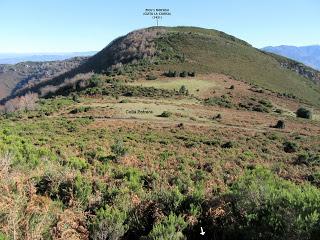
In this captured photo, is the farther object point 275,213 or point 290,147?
point 290,147

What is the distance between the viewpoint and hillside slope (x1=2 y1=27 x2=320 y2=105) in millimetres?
101188

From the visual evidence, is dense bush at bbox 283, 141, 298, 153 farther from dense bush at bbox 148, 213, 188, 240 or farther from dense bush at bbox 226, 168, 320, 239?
dense bush at bbox 148, 213, 188, 240

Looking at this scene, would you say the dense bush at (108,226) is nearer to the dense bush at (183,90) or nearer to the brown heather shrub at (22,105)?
the brown heather shrub at (22,105)

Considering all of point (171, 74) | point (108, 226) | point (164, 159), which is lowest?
point (171, 74)

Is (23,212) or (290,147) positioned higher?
(23,212)

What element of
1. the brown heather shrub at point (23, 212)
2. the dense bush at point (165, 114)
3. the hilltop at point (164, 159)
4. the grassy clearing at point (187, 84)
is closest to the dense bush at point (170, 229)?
the hilltop at point (164, 159)

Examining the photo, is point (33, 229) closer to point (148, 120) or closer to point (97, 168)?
point (97, 168)

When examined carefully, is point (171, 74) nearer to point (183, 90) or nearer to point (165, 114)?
point (183, 90)

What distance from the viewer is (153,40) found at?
130 m

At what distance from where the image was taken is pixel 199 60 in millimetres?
109250

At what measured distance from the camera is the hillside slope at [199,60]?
332 ft

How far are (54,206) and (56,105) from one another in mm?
50563

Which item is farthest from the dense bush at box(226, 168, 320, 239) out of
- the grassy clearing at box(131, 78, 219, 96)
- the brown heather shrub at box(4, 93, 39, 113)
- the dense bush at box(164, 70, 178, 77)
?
the dense bush at box(164, 70, 178, 77)

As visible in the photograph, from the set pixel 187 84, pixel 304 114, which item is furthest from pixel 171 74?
pixel 304 114
